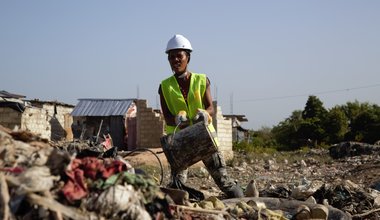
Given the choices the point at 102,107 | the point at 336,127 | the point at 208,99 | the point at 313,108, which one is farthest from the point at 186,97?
the point at 313,108

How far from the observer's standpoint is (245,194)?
16.9 feet

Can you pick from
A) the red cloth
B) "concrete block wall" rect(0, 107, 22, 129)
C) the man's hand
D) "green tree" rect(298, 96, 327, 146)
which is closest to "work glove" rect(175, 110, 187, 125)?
the man's hand

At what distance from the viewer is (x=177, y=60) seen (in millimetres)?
4902

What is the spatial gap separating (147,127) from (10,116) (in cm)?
544

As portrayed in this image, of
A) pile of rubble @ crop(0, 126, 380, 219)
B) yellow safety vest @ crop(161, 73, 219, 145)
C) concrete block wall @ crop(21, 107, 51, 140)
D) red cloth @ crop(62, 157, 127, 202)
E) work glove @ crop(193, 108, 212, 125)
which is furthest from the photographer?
concrete block wall @ crop(21, 107, 51, 140)

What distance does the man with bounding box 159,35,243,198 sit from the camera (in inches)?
189

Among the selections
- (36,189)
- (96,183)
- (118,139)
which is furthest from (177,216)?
(118,139)

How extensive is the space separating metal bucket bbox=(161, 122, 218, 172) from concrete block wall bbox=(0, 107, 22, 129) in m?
13.4

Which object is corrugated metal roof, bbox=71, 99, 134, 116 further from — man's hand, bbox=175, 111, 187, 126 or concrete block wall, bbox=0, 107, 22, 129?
man's hand, bbox=175, 111, 187, 126

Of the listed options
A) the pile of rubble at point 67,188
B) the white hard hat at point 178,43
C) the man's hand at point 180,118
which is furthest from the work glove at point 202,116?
the pile of rubble at point 67,188

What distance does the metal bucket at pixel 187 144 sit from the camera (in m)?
4.29

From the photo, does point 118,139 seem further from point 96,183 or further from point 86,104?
point 96,183

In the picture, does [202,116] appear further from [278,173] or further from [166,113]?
[278,173]

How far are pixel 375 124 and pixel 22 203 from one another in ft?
89.9
